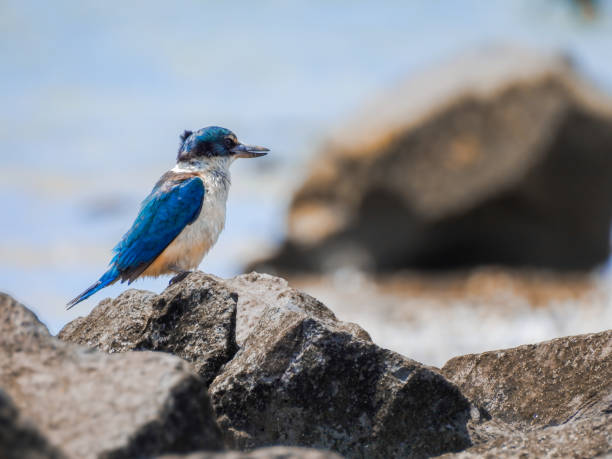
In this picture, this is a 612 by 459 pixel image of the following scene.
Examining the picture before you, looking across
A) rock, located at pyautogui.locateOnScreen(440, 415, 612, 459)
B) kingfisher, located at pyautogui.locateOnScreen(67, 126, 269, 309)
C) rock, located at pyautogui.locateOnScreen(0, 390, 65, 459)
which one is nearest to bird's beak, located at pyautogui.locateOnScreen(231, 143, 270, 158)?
kingfisher, located at pyautogui.locateOnScreen(67, 126, 269, 309)

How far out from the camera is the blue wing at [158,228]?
19.2 feet

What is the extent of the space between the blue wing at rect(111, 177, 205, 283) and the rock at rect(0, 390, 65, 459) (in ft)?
11.1

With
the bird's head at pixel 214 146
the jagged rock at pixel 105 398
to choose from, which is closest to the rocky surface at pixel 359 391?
the jagged rock at pixel 105 398

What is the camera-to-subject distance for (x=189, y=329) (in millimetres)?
4137

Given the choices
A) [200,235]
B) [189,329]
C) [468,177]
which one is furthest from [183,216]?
[468,177]

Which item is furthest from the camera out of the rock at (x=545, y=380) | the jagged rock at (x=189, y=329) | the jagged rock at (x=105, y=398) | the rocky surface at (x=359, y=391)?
the jagged rock at (x=189, y=329)

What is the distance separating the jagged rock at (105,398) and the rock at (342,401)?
2.45ft

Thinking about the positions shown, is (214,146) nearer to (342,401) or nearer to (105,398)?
(342,401)

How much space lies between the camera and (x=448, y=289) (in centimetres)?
1545

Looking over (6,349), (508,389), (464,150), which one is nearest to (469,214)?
(464,150)

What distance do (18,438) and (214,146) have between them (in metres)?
3.91

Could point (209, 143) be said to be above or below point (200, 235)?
above

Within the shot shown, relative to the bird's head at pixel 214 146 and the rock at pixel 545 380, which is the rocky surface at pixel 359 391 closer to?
the rock at pixel 545 380

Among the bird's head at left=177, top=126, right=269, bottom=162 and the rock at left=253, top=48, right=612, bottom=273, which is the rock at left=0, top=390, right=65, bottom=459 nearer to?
the bird's head at left=177, top=126, right=269, bottom=162
